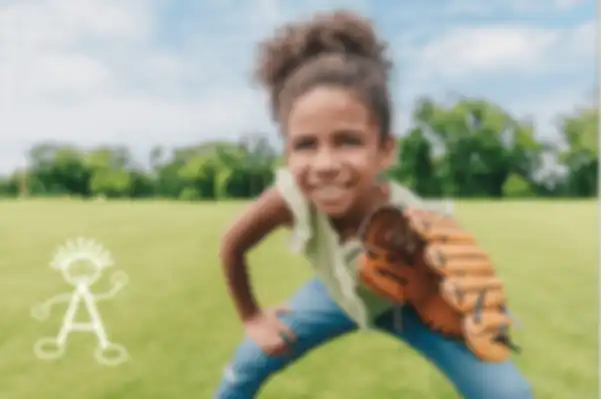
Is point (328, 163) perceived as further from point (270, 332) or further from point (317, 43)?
point (270, 332)

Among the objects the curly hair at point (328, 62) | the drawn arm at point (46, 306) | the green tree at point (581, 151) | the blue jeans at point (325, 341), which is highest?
the curly hair at point (328, 62)

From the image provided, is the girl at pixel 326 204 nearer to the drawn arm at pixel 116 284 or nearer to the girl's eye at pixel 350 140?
the girl's eye at pixel 350 140

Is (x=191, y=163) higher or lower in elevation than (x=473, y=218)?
higher

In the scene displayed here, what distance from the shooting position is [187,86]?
5.05 feet

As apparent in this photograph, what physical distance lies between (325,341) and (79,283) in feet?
1.48

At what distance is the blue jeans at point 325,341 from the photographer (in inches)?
54.3

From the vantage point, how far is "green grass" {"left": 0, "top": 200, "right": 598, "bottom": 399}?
148 centimetres

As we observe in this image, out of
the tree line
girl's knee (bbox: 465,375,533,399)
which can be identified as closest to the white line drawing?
the tree line

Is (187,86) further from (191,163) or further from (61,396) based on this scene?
(61,396)

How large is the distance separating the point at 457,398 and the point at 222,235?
0.48 m

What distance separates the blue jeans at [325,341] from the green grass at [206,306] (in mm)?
26

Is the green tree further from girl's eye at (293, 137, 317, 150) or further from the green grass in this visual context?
girl's eye at (293, 137, 317, 150)

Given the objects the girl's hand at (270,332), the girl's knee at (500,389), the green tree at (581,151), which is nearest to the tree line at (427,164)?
the green tree at (581,151)

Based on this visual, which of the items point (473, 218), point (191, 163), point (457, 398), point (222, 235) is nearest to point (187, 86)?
point (191, 163)
